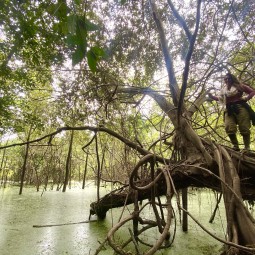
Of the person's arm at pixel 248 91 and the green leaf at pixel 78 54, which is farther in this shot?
the person's arm at pixel 248 91

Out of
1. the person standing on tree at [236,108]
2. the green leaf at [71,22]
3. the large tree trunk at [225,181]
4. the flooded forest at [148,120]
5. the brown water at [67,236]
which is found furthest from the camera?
the brown water at [67,236]

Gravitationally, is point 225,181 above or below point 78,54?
below

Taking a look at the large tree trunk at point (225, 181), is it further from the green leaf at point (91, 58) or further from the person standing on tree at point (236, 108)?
the green leaf at point (91, 58)

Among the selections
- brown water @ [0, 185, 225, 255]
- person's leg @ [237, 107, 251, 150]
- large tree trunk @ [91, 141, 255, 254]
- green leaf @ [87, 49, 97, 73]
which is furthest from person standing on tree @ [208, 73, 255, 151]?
green leaf @ [87, 49, 97, 73]

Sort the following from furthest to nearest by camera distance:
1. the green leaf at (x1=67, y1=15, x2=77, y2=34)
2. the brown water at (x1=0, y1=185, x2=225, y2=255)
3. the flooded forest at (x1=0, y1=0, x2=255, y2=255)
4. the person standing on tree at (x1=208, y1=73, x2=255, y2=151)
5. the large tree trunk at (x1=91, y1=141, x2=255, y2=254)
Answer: the brown water at (x1=0, y1=185, x2=225, y2=255)
the person standing on tree at (x1=208, y1=73, x2=255, y2=151)
the flooded forest at (x1=0, y1=0, x2=255, y2=255)
the large tree trunk at (x1=91, y1=141, x2=255, y2=254)
the green leaf at (x1=67, y1=15, x2=77, y2=34)

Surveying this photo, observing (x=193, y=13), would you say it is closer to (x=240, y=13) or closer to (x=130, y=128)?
(x=240, y=13)

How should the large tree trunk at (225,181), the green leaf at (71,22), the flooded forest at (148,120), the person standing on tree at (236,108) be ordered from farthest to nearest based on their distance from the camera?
the person standing on tree at (236,108)
the flooded forest at (148,120)
the large tree trunk at (225,181)
the green leaf at (71,22)

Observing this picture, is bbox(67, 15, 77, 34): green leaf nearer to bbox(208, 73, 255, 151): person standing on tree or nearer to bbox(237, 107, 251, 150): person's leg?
bbox(208, 73, 255, 151): person standing on tree

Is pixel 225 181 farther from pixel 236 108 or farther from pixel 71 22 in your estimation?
pixel 71 22

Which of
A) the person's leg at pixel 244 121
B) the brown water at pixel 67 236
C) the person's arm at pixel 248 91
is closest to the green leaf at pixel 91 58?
the brown water at pixel 67 236

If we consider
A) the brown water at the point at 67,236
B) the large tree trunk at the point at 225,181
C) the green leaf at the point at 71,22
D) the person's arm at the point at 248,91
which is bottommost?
the brown water at the point at 67,236

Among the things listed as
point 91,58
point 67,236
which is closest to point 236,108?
point 91,58

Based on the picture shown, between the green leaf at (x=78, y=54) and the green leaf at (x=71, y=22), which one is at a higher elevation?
the green leaf at (x=71, y=22)

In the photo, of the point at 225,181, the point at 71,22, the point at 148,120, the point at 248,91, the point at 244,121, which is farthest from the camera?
the point at 148,120
